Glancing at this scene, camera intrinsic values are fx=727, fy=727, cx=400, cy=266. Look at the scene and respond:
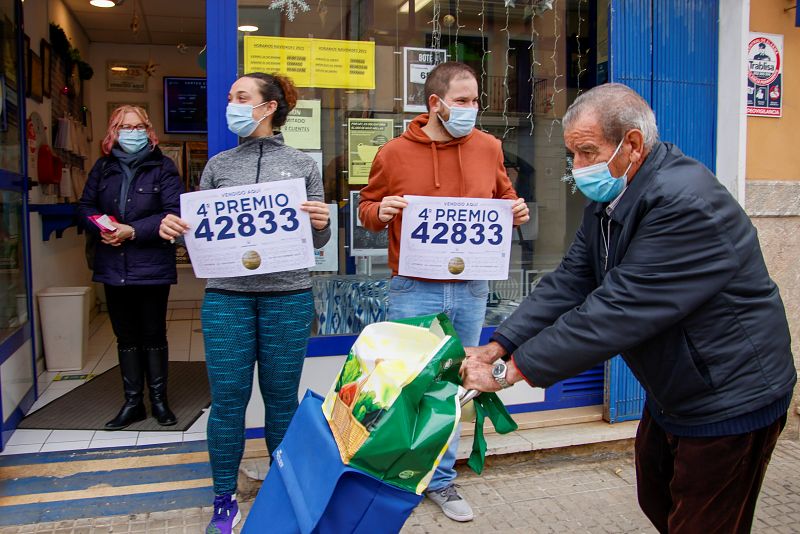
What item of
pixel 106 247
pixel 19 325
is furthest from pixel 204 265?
pixel 19 325

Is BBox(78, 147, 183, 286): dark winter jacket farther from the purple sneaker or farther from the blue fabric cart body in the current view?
the blue fabric cart body

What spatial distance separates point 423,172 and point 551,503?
178 centimetres

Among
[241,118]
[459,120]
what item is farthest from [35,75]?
[459,120]

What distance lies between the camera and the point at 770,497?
3.77 m

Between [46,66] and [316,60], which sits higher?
[46,66]

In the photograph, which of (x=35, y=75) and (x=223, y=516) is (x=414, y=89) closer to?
(x=223, y=516)

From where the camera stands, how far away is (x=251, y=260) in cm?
298

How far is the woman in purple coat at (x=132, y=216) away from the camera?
159 inches

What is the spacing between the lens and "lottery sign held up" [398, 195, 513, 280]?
3.23 meters

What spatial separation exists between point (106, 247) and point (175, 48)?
5654 millimetres

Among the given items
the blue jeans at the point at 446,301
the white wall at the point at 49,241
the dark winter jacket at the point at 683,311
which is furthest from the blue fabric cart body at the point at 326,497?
the white wall at the point at 49,241

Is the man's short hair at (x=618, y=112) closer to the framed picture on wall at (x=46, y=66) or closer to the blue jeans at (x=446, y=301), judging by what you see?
the blue jeans at (x=446, y=301)

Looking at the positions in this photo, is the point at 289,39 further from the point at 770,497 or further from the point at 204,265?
the point at 770,497

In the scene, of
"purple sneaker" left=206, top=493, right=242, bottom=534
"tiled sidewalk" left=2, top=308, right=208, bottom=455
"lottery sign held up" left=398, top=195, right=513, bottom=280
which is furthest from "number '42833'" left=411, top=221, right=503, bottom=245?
"tiled sidewalk" left=2, top=308, right=208, bottom=455
